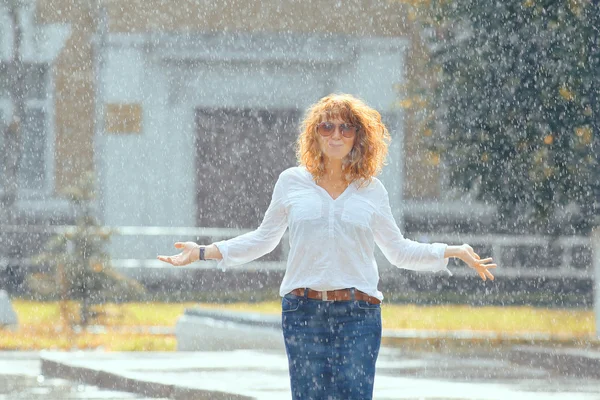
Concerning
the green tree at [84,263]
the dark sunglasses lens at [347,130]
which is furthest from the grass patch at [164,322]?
the dark sunglasses lens at [347,130]

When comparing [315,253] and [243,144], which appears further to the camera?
[243,144]

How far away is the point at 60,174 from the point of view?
903 inches

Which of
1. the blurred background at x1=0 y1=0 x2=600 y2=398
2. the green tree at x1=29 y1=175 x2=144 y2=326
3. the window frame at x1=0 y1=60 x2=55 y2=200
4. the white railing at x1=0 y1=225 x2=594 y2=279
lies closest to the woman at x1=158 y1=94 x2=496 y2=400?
the green tree at x1=29 y1=175 x2=144 y2=326

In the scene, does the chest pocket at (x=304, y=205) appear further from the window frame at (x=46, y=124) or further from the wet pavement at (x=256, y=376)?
the window frame at (x=46, y=124)

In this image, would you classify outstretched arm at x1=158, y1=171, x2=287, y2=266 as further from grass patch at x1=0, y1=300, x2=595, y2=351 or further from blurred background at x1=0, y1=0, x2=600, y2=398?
blurred background at x1=0, y1=0, x2=600, y2=398

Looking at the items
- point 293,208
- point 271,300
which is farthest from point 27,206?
point 293,208

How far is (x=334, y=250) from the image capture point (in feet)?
18.2

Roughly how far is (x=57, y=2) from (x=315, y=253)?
58.9 ft

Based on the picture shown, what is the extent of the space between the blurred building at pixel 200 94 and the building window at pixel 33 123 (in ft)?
0.12

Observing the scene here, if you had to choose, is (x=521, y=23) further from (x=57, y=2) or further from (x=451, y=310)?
(x=57, y=2)

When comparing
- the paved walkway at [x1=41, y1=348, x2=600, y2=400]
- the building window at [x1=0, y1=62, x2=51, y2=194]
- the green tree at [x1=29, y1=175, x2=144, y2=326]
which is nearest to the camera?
the paved walkway at [x1=41, y1=348, x2=600, y2=400]

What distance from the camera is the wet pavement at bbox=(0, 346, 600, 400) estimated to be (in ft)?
31.3

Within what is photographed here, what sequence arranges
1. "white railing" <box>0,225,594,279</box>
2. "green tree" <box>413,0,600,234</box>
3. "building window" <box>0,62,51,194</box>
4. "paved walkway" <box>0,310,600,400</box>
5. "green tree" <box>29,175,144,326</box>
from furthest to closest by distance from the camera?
"building window" <box>0,62,51,194</box> → "white railing" <box>0,225,594,279</box> → "green tree" <box>29,175,144,326</box> → "green tree" <box>413,0,600,234</box> → "paved walkway" <box>0,310,600,400</box>

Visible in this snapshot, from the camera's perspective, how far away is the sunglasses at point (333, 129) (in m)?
5.66
